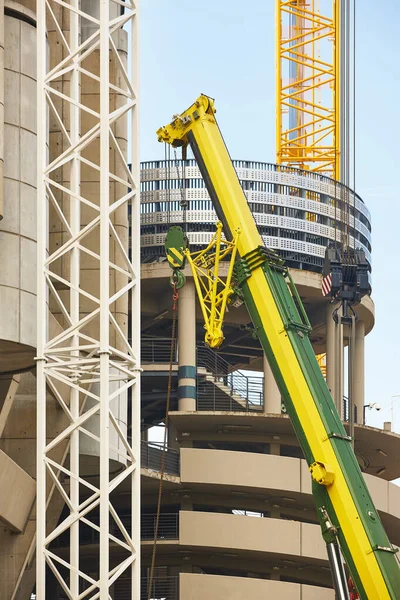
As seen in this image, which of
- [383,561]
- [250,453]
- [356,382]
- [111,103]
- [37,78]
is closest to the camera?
[383,561]

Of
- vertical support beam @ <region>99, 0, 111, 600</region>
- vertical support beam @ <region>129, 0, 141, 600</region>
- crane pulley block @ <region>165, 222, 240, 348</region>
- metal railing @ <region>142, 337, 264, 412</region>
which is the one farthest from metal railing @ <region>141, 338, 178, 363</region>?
vertical support beam @ <region>99, 0, 111, 600</region>

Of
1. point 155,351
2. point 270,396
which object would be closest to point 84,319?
point 270,396

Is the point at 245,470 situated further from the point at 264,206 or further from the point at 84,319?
the point at 84,319

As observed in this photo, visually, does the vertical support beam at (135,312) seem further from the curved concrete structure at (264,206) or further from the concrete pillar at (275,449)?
the concrete pillar at (275,449)

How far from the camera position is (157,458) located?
7906 centimetres

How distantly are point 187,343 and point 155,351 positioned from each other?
3919mm

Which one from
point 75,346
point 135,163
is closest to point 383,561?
point 75,346

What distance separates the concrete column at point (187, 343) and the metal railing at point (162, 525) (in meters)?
5.36

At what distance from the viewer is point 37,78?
148 feet

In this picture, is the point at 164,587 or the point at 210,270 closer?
the point at 210,270

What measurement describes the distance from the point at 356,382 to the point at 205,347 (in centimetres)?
833

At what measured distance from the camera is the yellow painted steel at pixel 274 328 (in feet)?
138

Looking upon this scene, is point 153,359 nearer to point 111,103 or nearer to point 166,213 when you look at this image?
point 166,213

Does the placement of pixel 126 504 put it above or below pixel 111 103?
below
